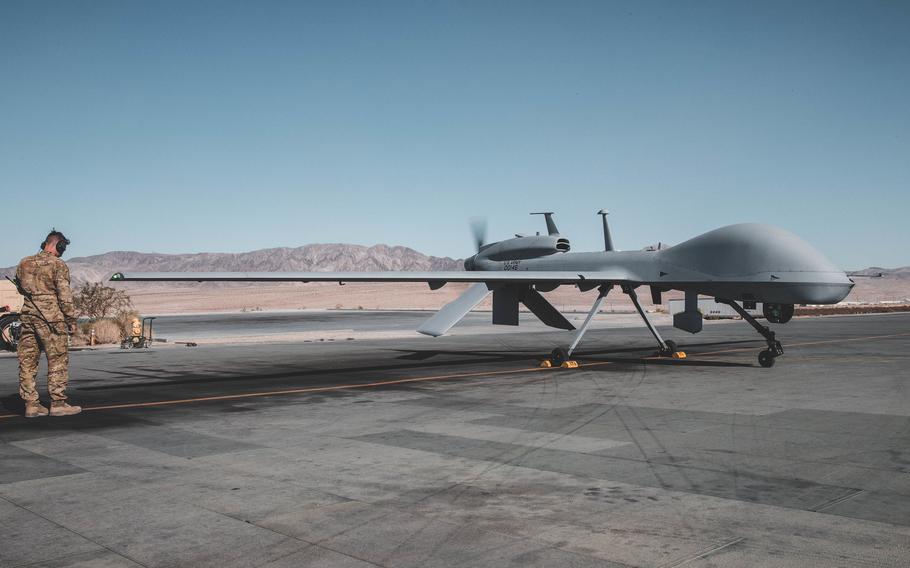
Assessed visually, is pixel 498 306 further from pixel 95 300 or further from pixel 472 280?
pixel 95 300

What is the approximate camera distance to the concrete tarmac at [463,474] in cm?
534

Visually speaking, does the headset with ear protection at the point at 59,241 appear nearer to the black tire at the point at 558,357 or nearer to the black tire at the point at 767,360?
the black tire at the point at 558,357

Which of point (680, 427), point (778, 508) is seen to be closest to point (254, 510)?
point (778, 508)

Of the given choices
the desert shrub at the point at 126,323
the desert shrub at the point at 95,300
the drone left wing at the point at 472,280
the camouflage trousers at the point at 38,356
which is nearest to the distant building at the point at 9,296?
the desert shrub at the point at 126,323

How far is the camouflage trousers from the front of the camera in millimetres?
11297

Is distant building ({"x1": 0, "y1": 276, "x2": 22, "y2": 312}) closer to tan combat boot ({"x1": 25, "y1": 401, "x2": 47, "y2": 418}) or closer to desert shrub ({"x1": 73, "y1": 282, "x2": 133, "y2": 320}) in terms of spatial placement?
desert shrub ({"x1": 73, "y1": 282, "x2": 133, "y2": 320})

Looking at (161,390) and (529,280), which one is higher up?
(529,280)

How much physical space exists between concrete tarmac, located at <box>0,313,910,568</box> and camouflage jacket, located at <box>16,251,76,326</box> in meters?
1.62

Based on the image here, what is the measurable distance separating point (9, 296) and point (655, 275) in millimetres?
22130

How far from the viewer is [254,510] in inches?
247

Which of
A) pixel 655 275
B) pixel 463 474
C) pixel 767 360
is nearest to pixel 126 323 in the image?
pixel 655 275

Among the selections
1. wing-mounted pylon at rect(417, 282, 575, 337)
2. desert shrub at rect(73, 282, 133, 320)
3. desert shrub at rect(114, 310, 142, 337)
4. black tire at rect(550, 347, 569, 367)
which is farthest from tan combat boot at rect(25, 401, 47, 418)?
desert shrub at rect(73, 282, 133, 320)

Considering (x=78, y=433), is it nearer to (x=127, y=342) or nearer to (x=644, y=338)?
(x=127, y=342)

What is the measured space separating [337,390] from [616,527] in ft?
31.7
